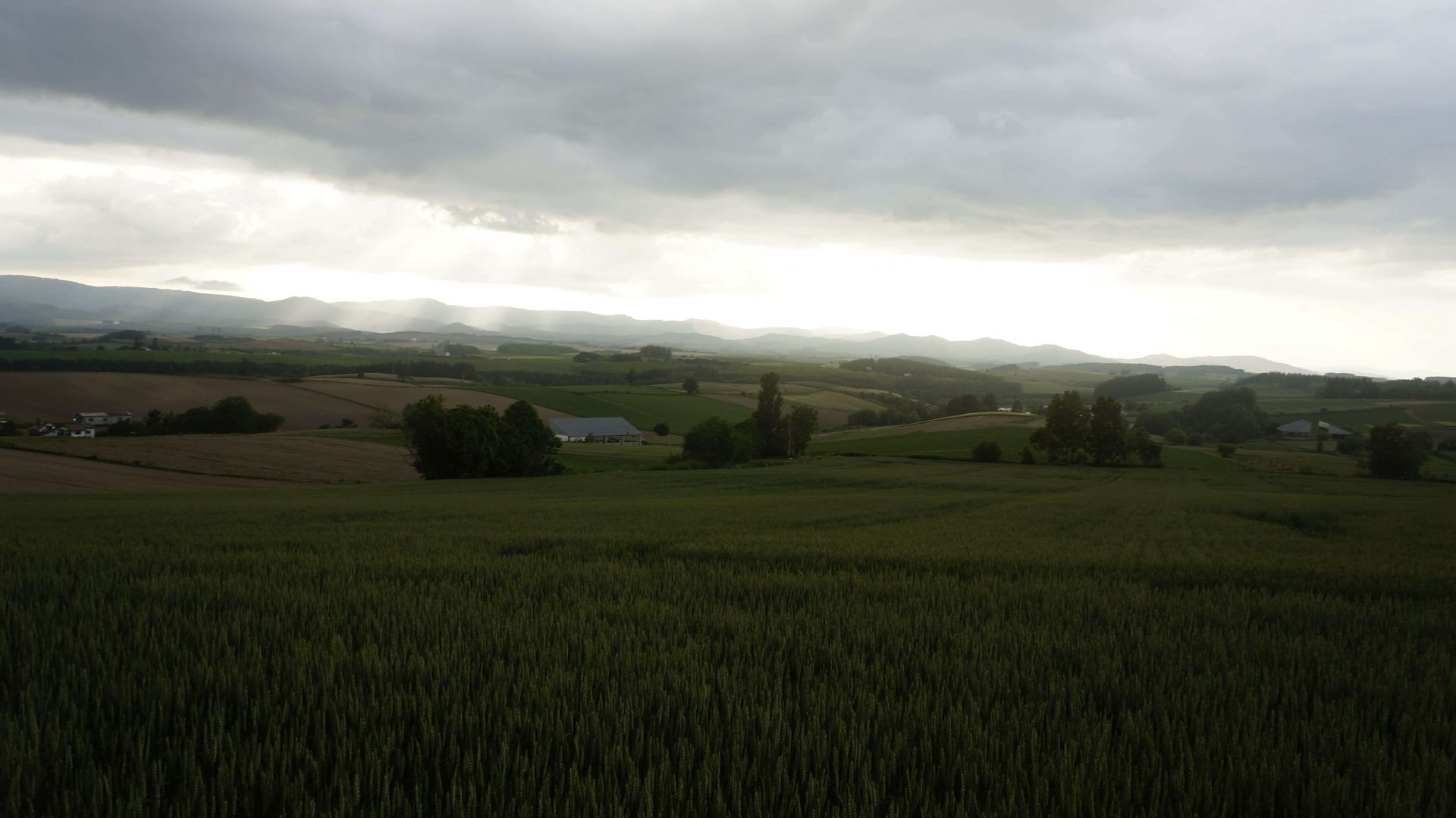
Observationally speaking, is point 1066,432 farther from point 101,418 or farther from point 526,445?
point 101,418

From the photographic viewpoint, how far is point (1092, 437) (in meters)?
63.3

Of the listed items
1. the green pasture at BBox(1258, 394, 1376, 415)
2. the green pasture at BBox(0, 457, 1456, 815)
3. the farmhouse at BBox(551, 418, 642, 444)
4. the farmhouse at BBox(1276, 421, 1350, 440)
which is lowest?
the farmhouse at BBox(551, 418, 642, 444)

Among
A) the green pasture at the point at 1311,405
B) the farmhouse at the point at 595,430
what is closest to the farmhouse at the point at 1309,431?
the green pasture at the point at 1311,405

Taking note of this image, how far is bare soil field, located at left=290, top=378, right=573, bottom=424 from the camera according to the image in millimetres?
80500

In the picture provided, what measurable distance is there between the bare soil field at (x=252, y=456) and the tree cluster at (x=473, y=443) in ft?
8.35

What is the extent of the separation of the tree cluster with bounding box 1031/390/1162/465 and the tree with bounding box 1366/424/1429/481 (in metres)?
14.1

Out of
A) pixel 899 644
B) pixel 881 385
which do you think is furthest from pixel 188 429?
pixel 881 385

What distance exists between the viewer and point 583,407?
285 feet

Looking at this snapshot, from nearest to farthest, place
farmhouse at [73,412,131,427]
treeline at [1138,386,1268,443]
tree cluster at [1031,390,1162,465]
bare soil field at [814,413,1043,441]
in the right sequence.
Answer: farmhouse at [73,412,131,427], tree cluster at [1031,390,1162,465], bare soil field at [814,413,1043,441], treeline at [1138,386,1268,443]

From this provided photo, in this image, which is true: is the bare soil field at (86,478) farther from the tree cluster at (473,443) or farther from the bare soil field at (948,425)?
the bare soil field at (948,425)

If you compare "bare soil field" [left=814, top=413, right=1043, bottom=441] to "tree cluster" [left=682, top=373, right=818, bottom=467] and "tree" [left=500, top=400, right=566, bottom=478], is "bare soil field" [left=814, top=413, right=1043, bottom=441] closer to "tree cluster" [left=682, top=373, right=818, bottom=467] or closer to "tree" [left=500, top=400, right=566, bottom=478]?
"tree cluster" [left=682, top=373, right=818, bottom=467]

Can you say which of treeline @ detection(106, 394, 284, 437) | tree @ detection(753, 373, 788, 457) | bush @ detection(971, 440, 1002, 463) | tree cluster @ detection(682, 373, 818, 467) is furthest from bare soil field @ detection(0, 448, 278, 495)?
bush @ detection(971, 440, 1002, 463)

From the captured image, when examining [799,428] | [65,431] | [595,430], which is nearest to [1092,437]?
[799,428]

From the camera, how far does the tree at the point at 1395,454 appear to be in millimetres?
53312
